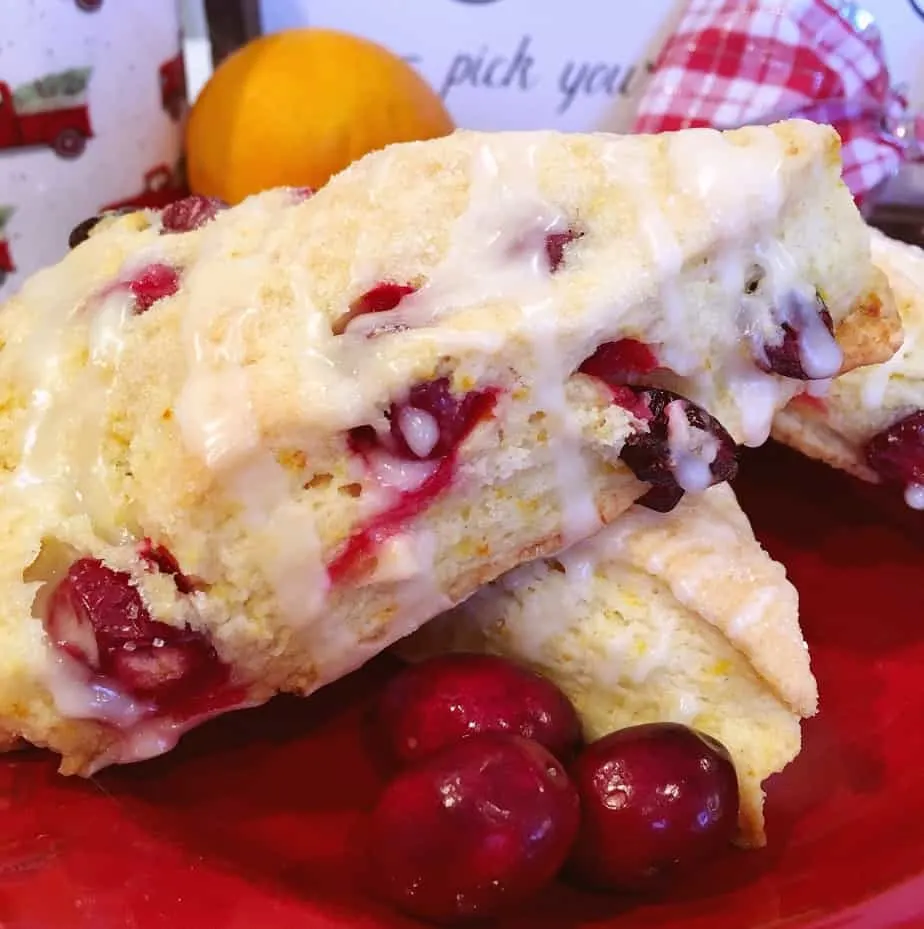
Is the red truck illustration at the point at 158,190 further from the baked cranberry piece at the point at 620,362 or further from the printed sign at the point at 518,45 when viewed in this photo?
the baked cranberry piece at the point at 620,362

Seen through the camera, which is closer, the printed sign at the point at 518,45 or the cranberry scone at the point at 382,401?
the cranberry scone at the point at 382,401

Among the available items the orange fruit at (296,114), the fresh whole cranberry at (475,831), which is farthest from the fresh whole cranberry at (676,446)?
the orange fruit at (296,114)

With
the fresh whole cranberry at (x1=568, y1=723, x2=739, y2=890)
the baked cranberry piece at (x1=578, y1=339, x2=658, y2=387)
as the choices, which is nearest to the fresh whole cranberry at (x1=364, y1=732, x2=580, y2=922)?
the fresh whole cranberry at (x1=568, y1=723, x2=739, y2=890)

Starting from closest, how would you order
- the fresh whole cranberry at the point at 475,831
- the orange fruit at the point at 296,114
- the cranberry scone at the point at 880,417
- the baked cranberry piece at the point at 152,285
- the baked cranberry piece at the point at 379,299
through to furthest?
the fresh whole cranberry at the point at 475,831 → the baked cranberry piece at the point at 379,299 → the baked cranberry piece at the point at 152,285 → the cranberry scone at the point at 880,417 → the orange fruit at the point at 296,114

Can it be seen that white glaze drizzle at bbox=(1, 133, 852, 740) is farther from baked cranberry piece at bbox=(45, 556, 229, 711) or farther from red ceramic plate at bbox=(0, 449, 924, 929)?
red ceramic plate at bbox=(0, 449, 924, 929)

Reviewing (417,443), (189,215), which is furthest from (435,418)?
(189,215)
